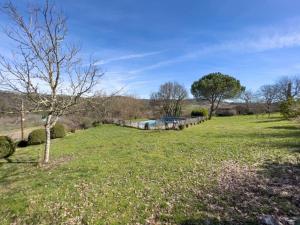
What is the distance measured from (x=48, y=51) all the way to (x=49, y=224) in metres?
6.63

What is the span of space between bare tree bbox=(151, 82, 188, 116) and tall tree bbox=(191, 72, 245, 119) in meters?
3.99

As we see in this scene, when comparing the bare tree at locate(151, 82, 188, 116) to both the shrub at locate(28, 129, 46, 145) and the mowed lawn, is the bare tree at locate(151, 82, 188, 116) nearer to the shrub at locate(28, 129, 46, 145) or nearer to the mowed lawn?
the shrub at locate(28, 129, 46, 145)

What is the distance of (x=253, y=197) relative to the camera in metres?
5.56

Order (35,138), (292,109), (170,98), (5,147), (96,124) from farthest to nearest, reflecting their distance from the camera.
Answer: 1. (170,98)
2. (96,124)
3. (292,109)
4. (35,138)
5. (5,147)

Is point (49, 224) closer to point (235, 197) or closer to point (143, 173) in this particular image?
point (143, 173)

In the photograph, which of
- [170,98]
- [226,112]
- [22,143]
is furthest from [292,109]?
[226,112]

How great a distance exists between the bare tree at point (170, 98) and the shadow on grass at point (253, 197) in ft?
132

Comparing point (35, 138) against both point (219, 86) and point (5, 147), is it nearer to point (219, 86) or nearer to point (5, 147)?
point (5, 147)

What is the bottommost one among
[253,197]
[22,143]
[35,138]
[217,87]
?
[22,143]

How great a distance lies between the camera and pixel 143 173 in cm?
776

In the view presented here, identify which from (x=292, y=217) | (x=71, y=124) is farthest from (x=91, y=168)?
(x=71, y=124)

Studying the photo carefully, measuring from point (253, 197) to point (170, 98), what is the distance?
4365 centimetres

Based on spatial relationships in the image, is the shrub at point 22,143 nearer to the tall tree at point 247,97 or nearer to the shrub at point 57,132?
the shrub at point 57,132

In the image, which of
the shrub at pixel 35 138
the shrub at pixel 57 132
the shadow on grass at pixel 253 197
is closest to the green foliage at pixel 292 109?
the shadow on grass at pixel 253 197
